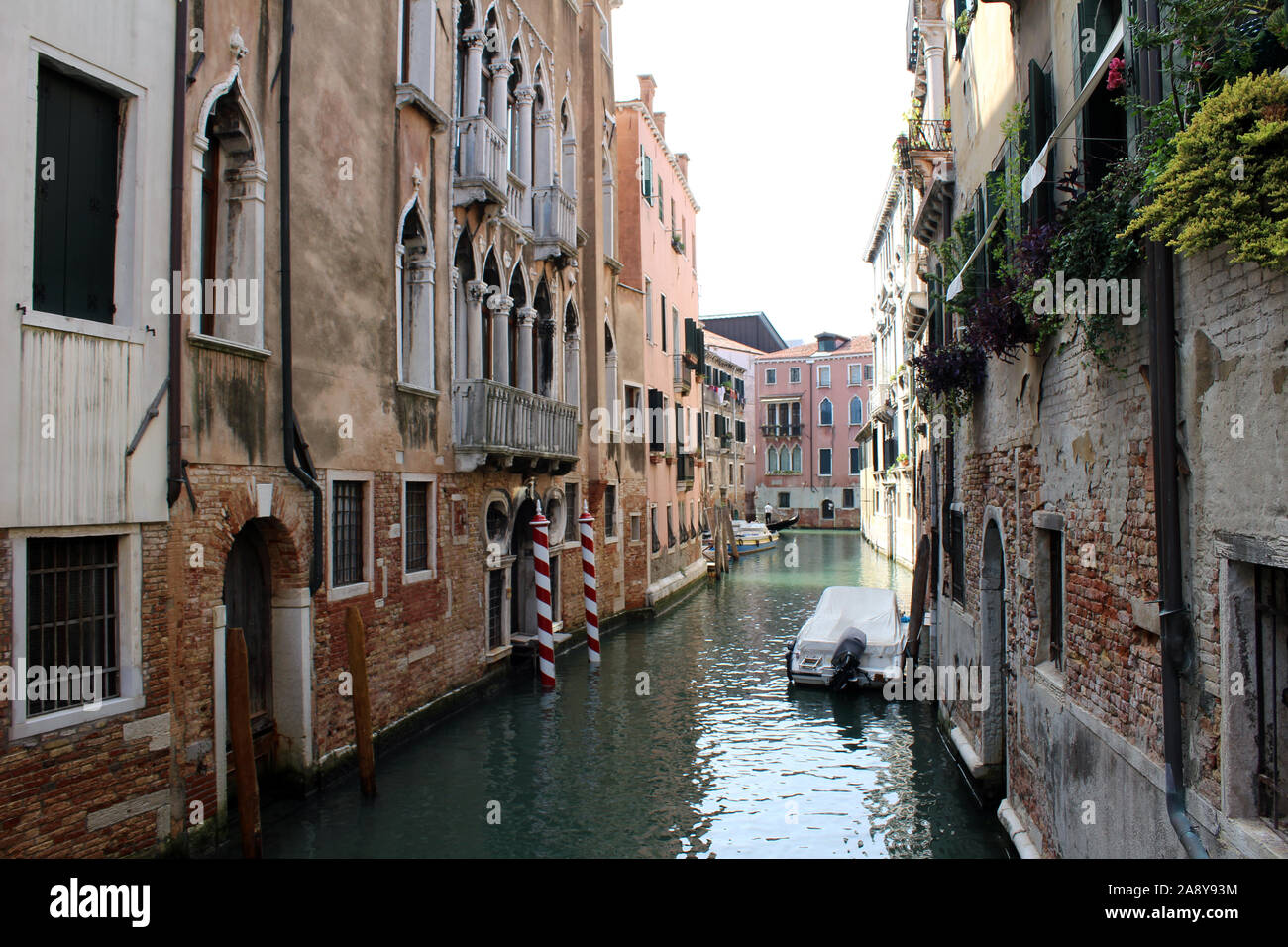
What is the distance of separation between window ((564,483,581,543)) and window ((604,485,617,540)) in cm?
160

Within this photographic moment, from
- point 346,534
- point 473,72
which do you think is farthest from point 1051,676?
point 473,72

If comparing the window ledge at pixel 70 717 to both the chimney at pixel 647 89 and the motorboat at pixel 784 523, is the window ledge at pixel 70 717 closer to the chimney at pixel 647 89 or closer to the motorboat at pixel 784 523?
the chimney at pixel 647 89

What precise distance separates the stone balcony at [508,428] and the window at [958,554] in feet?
16.8

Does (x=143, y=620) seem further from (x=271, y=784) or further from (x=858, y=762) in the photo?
(x=858, y=762)

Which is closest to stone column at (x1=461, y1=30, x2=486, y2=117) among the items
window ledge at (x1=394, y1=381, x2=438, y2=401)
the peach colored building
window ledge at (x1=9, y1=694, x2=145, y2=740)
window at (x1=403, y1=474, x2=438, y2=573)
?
window ledge at (x1=394, y1=381, x2=438, y2=401)

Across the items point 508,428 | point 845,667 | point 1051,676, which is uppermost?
point 508,428

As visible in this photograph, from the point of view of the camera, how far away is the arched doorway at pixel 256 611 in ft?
24.0

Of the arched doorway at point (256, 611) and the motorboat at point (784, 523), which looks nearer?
the arched doorway at point (256, 611)

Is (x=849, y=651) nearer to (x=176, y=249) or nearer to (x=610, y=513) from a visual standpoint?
(x=610, y=513)

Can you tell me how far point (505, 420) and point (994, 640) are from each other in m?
6.01

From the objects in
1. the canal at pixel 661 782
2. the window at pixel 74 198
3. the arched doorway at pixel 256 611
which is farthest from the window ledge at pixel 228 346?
the canal at pixel 661 782

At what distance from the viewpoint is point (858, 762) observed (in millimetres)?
9180

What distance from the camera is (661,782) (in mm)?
8445
